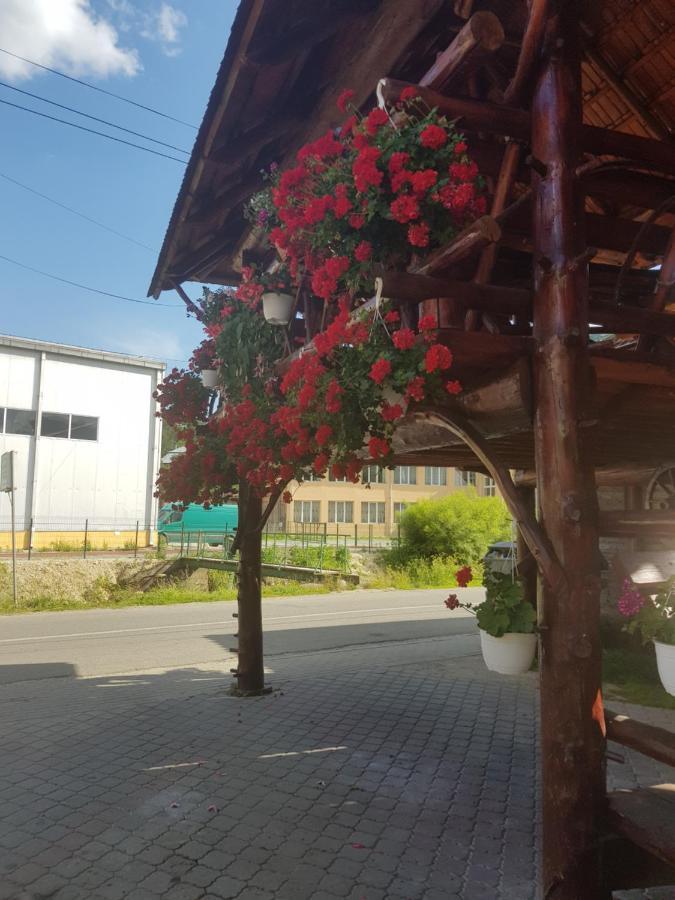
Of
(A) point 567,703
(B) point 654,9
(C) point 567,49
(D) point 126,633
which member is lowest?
(D) point 126,633

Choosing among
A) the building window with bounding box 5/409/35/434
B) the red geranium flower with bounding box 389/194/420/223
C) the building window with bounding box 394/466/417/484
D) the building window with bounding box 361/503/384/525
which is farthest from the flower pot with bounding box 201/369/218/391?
the building window with bounding box 394/466/417/484

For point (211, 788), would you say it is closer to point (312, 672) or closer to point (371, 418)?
point (371, 418)

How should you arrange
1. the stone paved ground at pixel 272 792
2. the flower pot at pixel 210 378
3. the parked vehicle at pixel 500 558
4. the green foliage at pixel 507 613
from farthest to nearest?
the parked vehicle at pixel 500 558, the flower pot at pixel 210 378, the green foliage at pixel 507 613, the stone paved ground at pixel 272 792

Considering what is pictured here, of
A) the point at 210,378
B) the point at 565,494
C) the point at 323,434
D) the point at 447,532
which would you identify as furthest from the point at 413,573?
the point at 565,494

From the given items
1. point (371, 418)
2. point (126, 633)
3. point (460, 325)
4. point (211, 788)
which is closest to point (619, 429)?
point (460, 325)

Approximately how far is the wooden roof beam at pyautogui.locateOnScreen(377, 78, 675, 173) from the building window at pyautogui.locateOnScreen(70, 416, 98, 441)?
20.8 metres

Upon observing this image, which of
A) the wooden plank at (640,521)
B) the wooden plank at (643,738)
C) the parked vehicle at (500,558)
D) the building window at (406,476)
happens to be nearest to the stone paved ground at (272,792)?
the wooden plank at (643,738)

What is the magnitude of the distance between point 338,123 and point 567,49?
1.92 metres

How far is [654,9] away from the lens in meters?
3.57

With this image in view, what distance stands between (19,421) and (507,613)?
64.9 feet

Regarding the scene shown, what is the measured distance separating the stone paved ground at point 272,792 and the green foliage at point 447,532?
15408mm

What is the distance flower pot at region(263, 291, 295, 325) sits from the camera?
559cm

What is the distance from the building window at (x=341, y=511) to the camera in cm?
4345

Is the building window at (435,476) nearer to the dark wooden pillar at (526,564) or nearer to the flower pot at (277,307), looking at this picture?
the dark wooden pillar at (526,564)
